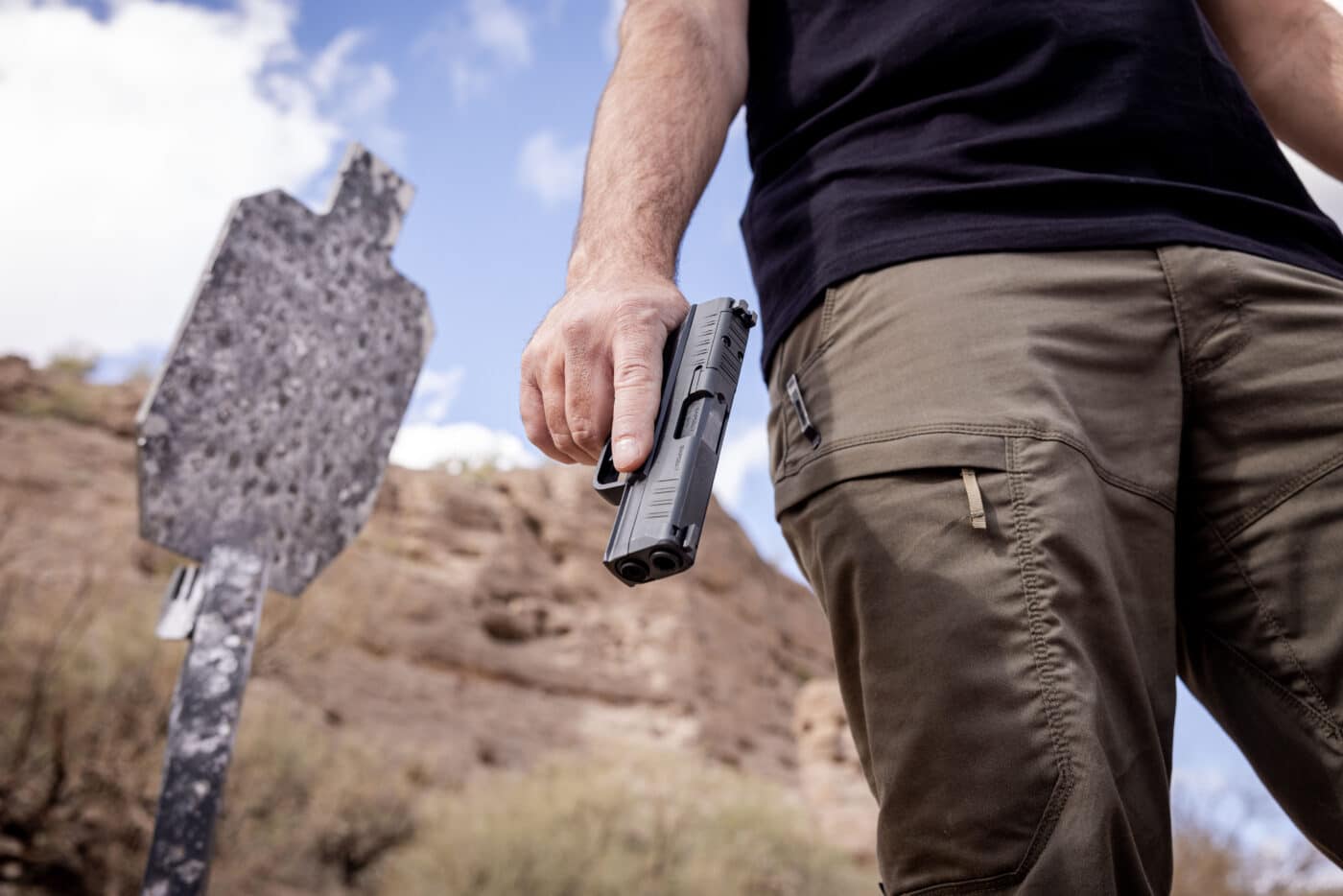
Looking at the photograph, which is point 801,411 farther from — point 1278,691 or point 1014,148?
point 1278,691

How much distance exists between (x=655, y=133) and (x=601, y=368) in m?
0.36

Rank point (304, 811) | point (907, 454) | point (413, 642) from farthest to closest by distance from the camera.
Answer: point (413, 642)
point (304, 811)
point (907, 454)

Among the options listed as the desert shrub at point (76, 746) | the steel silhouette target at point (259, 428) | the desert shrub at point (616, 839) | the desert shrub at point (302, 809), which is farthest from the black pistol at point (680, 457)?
the desert shrub at point (616, 839)

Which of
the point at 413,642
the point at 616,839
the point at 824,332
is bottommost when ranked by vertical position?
the point at 616,839

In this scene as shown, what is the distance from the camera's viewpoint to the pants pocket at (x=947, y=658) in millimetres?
813

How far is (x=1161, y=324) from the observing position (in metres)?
1.03

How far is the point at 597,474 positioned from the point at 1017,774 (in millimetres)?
440

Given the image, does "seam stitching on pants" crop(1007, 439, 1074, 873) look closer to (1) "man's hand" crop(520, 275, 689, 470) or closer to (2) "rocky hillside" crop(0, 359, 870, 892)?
(1) "man's hand" crop(520, 275, 689, 470)

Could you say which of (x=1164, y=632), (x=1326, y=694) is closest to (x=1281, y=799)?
(x=1326, y=694)

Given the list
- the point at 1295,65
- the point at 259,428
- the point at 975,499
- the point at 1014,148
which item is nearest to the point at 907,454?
the point at 975,499

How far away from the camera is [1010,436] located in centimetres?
91

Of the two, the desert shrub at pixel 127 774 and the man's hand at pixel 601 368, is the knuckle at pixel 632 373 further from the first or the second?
the desert shrub at pixel 127 774

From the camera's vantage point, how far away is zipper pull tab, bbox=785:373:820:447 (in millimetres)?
1012

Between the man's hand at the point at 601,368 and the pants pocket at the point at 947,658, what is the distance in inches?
9.1
